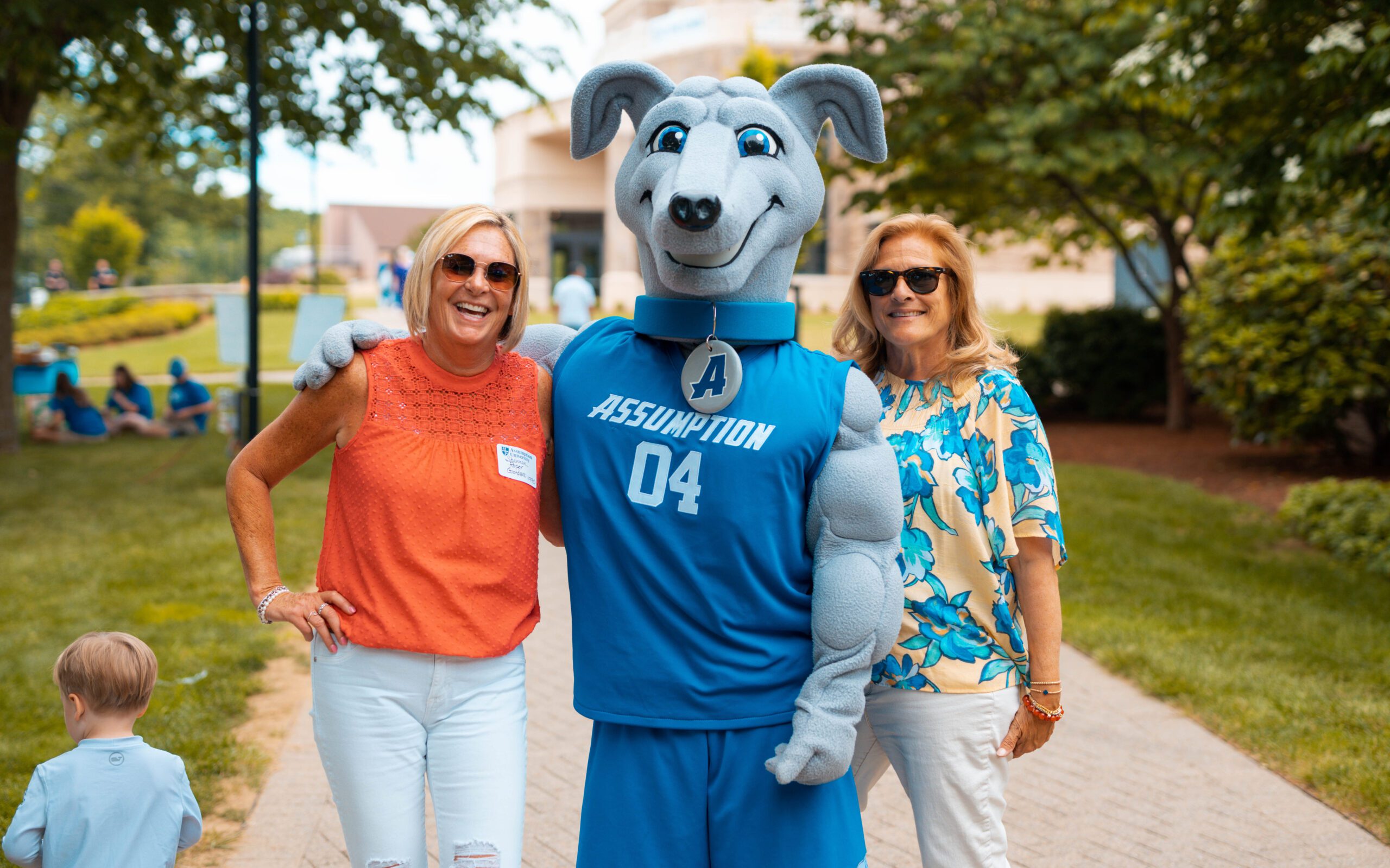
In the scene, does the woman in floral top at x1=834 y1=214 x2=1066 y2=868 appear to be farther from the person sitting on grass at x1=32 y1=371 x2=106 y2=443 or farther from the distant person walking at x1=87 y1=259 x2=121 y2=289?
→ the distant person walking at x1=87 y1=259 x2=121 y2=289

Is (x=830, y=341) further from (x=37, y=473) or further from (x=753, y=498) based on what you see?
(x=37, y=473)

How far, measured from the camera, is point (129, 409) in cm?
1522

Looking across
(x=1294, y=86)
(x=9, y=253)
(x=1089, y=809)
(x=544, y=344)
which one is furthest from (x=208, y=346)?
(x=544, y=344)

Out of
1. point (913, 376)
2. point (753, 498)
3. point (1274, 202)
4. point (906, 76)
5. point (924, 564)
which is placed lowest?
point (924, 564)

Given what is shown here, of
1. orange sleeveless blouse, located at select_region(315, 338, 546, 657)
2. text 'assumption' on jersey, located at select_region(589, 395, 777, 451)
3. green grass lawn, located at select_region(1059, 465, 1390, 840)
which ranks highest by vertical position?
text 'assumption' on jersey, located at select_region(589, 395, 777, 451)

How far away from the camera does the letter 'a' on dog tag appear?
2396 mm

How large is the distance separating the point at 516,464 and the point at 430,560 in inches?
10.7

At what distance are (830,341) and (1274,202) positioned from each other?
529 centimetres

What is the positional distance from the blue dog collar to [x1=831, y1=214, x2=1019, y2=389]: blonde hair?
500 mm

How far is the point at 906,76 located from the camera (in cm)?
1314

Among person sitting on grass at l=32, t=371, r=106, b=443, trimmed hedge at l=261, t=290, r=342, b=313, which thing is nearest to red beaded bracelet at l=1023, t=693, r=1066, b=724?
person sitting on grass at l=32, t=371, r=106, b=443

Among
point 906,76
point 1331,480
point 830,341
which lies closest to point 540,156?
point 906,76

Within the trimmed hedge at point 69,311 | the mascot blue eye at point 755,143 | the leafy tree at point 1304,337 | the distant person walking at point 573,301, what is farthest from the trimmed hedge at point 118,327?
the mascot blue eye at point 755,143

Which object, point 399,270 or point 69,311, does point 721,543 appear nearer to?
point 399,270
